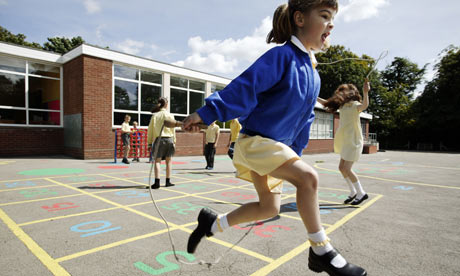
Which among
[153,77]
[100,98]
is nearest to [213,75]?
[153,77]

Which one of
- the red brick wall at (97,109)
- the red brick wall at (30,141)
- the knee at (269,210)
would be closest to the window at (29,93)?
Answer: the red brick wall at (30,141)

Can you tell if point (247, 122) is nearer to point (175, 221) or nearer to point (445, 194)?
point (175, 221)

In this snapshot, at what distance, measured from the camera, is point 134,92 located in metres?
14.6

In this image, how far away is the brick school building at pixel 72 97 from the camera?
12.6 m

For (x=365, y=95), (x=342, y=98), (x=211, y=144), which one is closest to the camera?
(x=365, y=95)

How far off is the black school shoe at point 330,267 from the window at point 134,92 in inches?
489

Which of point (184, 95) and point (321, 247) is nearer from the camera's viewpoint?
point (321, 247)

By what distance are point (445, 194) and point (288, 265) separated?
5.54 m

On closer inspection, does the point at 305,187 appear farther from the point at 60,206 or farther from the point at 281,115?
the point at 60,206

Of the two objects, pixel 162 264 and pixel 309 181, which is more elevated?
pixel 309 181

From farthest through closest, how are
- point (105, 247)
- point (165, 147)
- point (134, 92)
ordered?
point (134, 92)
point (165, 147)
point (105, 247)

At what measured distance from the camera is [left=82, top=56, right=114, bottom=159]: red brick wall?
41.1 feet

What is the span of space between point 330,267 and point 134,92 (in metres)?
14.3

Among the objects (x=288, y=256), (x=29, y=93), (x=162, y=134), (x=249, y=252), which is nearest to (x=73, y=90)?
(x=29, y=93)
